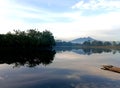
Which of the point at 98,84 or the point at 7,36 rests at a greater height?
the point at 7,36

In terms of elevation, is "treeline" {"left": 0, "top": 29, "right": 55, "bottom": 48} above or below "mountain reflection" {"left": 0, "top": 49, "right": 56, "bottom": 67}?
above

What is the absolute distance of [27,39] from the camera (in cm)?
11675

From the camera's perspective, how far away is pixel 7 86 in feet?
82.2

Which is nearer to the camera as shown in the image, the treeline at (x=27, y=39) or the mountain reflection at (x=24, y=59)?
the mountain reflection at (x=24, y=59)

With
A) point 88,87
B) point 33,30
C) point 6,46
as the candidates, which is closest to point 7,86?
point 88,87

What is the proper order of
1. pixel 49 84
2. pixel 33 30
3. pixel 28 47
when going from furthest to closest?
pixel 33 30 < pixel 28 47 < pixel 49 84

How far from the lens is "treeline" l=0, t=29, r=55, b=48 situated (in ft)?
346

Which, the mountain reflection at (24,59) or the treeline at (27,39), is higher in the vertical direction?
the treeline at (27,39)

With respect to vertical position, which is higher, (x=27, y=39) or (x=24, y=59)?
(x=27, y=39)

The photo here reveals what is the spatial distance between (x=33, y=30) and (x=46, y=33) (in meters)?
12.4

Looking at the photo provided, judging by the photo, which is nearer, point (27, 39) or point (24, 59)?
point (24, 59)

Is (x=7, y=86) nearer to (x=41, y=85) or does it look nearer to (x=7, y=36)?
(x=41, y=85)

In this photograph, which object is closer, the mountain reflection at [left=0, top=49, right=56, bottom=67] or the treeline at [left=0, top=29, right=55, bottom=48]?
the mountain reflection at [left=0, top=49, right=56, bottom=67]

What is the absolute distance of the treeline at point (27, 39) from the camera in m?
106
